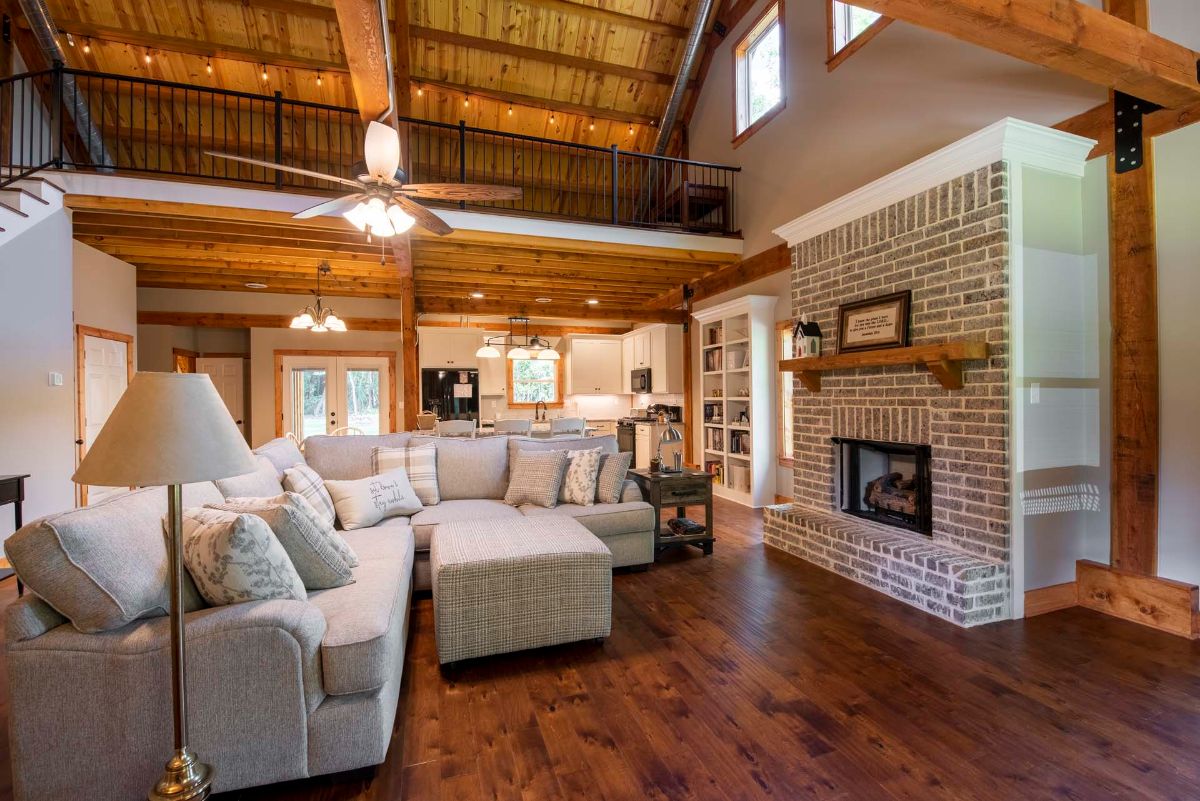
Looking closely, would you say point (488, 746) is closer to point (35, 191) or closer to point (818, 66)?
point (35, 191)

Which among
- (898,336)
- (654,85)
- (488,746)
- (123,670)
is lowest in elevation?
(488,746)

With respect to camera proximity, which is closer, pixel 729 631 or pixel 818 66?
pixel 729 631

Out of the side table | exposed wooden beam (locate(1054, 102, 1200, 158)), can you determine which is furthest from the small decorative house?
the side table

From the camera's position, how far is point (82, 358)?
201 inches

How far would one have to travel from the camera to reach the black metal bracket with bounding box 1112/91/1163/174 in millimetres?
2686

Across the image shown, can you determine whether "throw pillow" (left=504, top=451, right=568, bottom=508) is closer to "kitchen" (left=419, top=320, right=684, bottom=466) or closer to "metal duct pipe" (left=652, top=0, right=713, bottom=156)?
"kitchen" (left=419, top=320, right=684, bottom=466)

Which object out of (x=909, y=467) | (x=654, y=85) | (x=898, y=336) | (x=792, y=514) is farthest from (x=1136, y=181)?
(x=654, y=85)

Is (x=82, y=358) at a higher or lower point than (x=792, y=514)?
higher

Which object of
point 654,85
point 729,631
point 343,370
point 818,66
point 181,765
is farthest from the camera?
point 343,370

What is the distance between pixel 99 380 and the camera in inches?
213

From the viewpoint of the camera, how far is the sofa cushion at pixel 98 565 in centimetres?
136

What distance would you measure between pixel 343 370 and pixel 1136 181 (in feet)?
29.2

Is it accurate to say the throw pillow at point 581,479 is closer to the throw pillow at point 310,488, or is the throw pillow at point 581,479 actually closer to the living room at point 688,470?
the living room at point 688,470

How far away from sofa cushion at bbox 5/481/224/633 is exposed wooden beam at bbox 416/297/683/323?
6.34 meters
